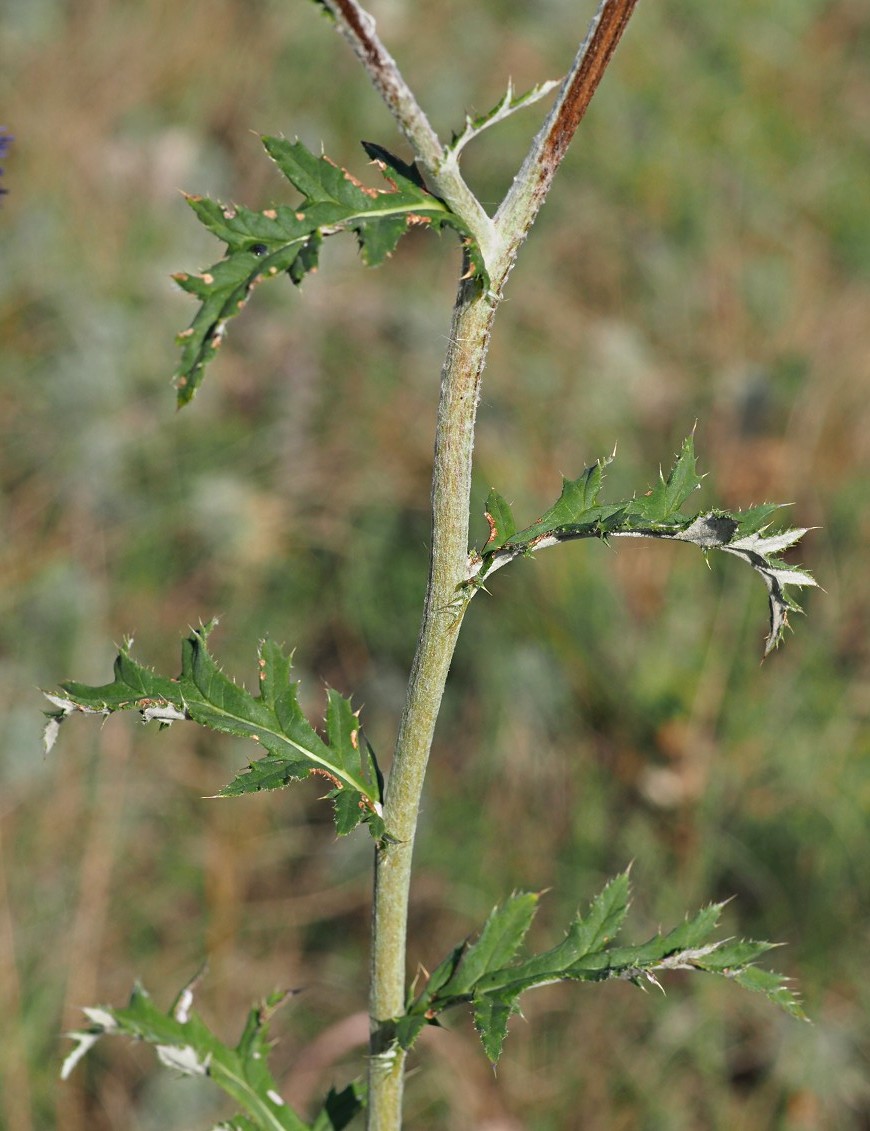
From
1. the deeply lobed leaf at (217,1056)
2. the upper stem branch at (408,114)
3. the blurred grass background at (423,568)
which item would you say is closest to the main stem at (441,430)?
the upper stem branch at (408,114)

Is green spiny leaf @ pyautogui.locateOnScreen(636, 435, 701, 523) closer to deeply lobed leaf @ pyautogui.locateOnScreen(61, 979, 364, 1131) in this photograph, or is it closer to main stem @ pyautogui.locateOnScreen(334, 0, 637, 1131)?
main stem @ pyautogui.locateOnScreen(334, 0, 637, 1131)

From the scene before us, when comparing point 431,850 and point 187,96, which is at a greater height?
point 187,96

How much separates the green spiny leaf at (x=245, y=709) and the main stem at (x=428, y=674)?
2.5 inches

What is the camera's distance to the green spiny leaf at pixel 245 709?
1.33m

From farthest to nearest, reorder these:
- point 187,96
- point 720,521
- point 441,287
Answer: point 187,96 < point 441,287 < point 720,521

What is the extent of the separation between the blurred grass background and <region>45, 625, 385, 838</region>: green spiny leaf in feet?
3.50

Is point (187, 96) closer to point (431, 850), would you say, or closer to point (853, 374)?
point (853, 374)

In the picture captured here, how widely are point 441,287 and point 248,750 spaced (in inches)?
93.5

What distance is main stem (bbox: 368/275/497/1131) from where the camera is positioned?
44.6 inches

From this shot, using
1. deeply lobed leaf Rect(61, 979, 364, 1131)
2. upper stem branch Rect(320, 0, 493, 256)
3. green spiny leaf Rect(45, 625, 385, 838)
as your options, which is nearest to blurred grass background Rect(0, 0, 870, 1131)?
deeply lobed leaf Rect(61, 979, 364, 1131)

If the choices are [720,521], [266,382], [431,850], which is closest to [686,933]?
[720,521]

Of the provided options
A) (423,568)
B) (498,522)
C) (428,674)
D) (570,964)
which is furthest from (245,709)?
(423,568)

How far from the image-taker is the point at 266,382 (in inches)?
183

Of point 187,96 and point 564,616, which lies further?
point 187,96
